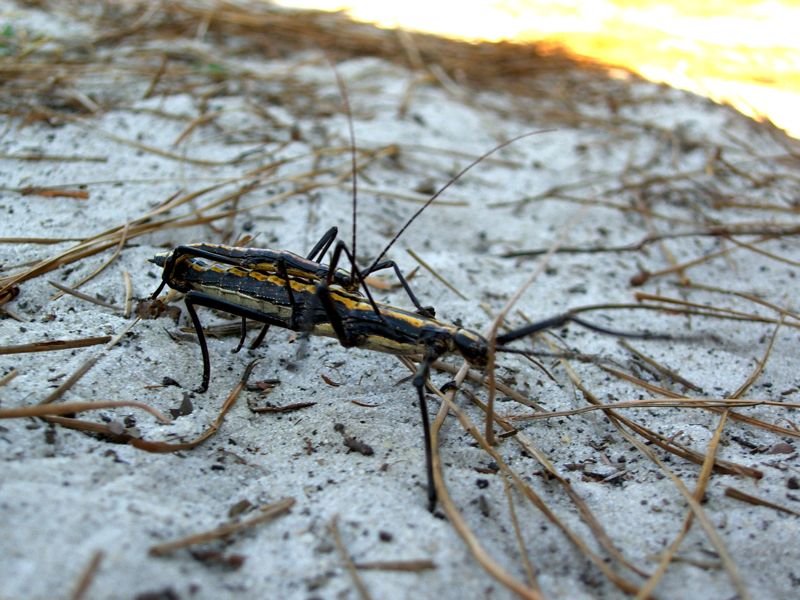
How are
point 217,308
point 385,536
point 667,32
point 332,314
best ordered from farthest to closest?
1. point 667,32
2. point 217,308
3. point 332,314
4. point 385,536

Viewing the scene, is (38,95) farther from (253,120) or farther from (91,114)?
(253,120)

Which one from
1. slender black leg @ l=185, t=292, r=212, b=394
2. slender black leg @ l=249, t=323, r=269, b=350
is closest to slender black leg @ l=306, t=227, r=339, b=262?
slender black leg @ l=249, t=323, r=269, b=350

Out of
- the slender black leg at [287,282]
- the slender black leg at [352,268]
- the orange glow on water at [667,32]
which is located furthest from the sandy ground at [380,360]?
the orange glow on water at [667,32]

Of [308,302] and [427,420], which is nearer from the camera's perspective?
[427,420]

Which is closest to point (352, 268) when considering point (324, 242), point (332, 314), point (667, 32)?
point (332, 314)

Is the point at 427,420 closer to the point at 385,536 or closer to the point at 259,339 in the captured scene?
the point at 385,536

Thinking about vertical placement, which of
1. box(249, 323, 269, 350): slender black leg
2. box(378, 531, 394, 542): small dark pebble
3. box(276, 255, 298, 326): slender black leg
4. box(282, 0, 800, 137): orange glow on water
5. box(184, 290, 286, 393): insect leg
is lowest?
box(378, 531, 394, 542): small dark pebble

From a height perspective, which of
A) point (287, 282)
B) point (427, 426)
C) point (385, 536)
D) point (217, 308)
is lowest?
point (385, 536)

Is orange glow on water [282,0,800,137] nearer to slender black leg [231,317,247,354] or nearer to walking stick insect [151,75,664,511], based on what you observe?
walking stick insect [151,75,664,511]
